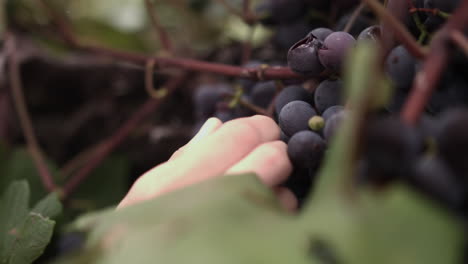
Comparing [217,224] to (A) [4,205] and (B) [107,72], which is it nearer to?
(A) [4,205]

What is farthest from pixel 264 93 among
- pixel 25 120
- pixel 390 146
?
pixel 25 120

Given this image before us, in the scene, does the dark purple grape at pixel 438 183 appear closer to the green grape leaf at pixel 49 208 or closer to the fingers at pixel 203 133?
the fingers at pixel 203 133

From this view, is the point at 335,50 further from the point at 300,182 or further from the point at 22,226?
the point at 22,226

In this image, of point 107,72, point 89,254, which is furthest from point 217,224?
→ point 107,72

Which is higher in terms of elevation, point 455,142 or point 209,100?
Result: point 455,142

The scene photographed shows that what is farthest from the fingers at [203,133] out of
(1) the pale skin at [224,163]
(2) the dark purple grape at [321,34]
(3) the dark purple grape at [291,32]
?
(3) the dark purple grape at [291,32]

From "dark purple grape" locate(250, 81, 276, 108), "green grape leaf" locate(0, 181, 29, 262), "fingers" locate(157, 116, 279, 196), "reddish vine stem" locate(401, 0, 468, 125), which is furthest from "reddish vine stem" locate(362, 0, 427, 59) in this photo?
"green grape leaf" locate(0, 181, 29, 262)
